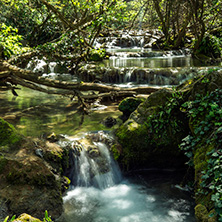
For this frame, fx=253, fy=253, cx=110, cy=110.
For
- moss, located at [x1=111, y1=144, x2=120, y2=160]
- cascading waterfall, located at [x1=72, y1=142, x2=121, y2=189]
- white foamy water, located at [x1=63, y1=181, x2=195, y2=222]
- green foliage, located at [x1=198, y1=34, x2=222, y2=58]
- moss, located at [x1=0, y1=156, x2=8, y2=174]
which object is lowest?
white foamy water, located at [x1=63, y1=181, x2=195, y2=222]

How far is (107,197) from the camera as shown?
5234 mm

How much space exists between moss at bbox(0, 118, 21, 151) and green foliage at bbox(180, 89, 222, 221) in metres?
3.43

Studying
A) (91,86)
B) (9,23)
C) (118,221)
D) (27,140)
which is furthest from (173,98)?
(9,23)

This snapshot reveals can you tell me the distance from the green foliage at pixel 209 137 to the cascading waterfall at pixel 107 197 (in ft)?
3.23

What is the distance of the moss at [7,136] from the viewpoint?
4.92 meters

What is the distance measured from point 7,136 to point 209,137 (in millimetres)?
3867

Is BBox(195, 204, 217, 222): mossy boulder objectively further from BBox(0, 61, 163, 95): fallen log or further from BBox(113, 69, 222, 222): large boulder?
BBox(0, 61, 163, 95): fallen log

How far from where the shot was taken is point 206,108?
500 cm

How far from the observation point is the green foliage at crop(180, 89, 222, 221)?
12.3 feet

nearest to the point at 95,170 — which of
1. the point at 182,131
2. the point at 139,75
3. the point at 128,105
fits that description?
the point at 182,131

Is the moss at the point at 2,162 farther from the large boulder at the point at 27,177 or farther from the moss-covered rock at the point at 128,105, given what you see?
the moss-covered rock at the point at 128,105

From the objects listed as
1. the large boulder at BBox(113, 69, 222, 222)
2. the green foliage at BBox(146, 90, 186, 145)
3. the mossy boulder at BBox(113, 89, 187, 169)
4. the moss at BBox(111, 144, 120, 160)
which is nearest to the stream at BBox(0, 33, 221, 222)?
the moss at BBox(111, 144, 120, 160)

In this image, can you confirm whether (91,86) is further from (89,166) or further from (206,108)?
(206,108)

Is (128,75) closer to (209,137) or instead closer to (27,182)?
(209,137)
